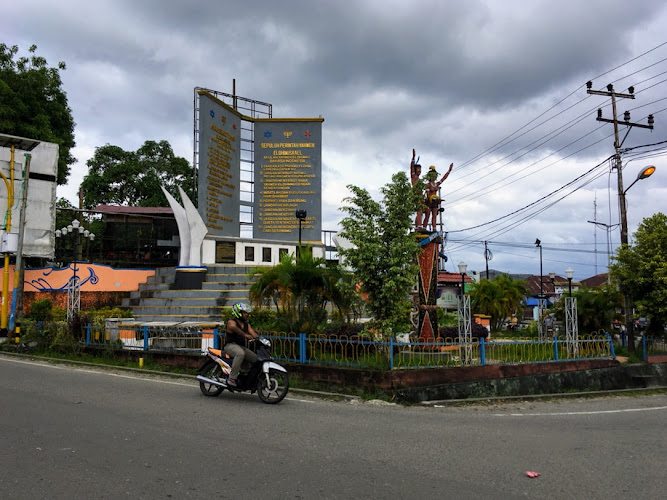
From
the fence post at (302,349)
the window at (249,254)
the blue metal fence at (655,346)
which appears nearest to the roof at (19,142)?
the window at (249,254)

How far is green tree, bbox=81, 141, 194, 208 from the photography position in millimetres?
42094

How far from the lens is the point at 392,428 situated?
6883mm

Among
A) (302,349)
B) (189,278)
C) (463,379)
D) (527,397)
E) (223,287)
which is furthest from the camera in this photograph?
(189,278)

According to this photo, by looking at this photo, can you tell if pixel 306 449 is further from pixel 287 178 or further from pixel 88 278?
pixel 287 178

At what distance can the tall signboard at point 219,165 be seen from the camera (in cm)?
2253

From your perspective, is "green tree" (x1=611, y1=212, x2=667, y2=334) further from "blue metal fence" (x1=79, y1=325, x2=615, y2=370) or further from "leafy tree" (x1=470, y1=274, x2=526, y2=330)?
"leafy tree" (x1=470, y1=274, x2=526, y2=330)

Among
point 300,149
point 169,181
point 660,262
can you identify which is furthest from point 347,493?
point 169,181

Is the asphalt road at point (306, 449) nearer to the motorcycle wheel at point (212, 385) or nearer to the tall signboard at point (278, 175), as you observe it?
the motorcycle wheel at point (212, 385)

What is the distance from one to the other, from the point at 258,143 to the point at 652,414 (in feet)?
68.6

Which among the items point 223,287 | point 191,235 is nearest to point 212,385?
point 223,287

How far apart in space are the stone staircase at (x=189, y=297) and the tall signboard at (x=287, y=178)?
3.61 m

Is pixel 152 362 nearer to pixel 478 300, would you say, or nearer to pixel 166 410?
pixel 166 410

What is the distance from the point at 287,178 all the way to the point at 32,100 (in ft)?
40.3

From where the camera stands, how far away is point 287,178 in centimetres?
2559
